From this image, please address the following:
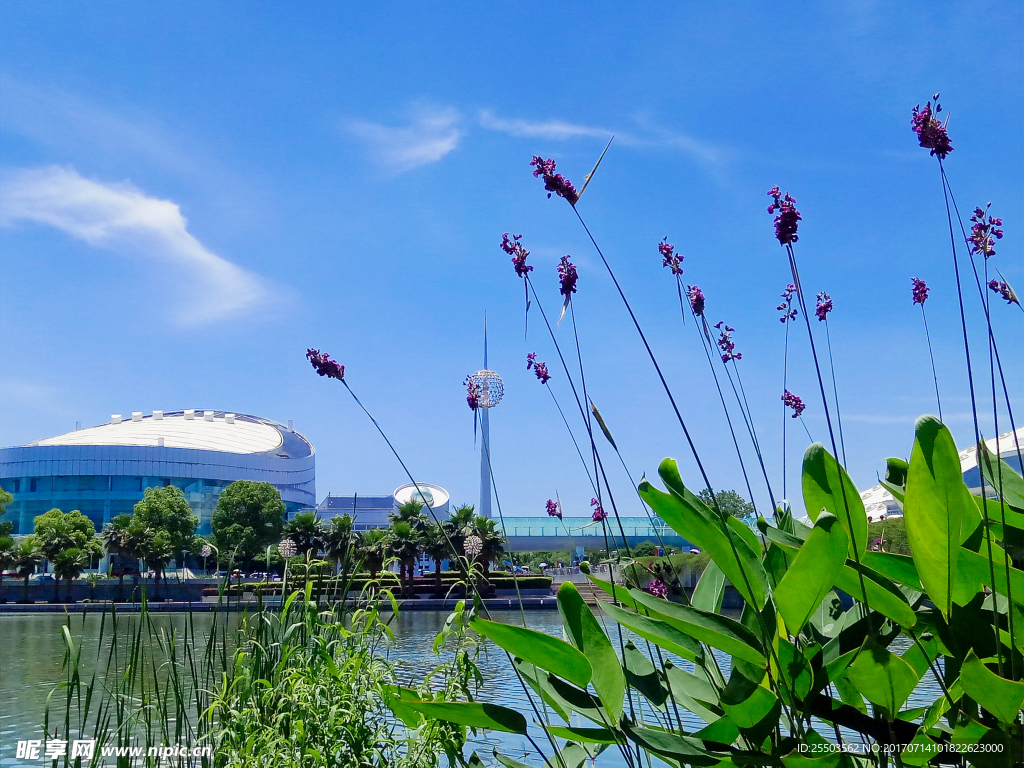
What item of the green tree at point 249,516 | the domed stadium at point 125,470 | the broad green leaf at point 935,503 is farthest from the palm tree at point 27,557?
the broad green leaf at point 935,503

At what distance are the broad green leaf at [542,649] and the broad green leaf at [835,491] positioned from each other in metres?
0.38

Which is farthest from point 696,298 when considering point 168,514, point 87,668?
point 168,514

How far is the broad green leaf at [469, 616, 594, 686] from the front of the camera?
97 cm

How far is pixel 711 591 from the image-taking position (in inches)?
56.2

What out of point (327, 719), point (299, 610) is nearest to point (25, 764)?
point (299, 610)

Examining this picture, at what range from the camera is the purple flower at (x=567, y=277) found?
5.13ft

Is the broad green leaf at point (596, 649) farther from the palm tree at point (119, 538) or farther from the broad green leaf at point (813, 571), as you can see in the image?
the palm tree at point (119, 538)

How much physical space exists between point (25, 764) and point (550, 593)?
27.9 m

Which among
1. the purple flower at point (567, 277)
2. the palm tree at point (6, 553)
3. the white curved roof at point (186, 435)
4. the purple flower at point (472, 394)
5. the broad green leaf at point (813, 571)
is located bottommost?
the palm tree at point (6, 553)

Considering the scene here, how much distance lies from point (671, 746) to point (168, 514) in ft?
146

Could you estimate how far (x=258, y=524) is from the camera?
4556 centimetres

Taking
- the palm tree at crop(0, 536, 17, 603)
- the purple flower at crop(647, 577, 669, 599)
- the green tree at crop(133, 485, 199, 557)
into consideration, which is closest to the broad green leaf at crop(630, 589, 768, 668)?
the purple flower at crop(647, 577, 669, 599)

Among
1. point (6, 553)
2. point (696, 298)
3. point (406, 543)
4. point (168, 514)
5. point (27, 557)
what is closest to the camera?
point (696, 298)

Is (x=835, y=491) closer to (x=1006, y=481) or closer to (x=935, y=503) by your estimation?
(x=935, y=503)
